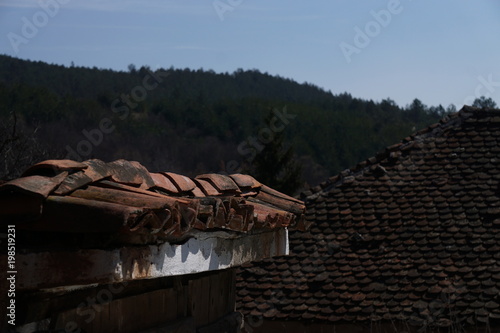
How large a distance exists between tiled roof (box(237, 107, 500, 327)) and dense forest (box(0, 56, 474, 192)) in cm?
1559

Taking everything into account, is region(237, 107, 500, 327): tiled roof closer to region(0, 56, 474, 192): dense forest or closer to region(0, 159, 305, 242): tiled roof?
region(0, 159, 305, 242): tiled roof

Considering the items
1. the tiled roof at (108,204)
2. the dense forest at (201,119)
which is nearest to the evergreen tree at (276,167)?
the dense forest at (201,119)

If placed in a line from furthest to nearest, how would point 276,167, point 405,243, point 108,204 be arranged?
point 276,167
point 405,243
point 108,204

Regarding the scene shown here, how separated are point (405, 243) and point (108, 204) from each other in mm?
10383

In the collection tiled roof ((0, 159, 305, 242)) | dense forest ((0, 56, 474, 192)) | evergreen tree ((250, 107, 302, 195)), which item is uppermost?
dense forest ((0, 56, 474, 192))

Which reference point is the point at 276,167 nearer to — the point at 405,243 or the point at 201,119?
the point at 405,243

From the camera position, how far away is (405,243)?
12.3 metres

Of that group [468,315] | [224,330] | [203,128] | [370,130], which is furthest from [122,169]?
[370,130]

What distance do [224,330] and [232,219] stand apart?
1334mm

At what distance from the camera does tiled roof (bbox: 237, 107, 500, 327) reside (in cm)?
1092

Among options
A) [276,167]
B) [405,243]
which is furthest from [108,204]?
[276,167]

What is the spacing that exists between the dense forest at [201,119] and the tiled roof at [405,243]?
15591mm

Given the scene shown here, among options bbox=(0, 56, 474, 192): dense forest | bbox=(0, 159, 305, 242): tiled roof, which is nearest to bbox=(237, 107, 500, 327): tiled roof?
bbox=(0, 159, 305, 242): tiled roof

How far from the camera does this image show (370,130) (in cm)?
6159
